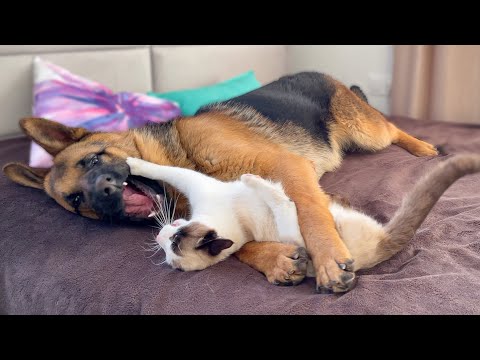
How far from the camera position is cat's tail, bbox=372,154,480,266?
1.44 m

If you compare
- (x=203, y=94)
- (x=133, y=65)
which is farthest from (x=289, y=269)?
(x=133, y=65)

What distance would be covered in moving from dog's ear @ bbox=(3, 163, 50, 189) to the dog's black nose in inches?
18.3

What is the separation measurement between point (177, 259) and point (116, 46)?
219cm

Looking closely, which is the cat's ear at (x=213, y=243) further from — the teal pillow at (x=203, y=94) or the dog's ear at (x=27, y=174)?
the teal pillow at (x=203, y=94)

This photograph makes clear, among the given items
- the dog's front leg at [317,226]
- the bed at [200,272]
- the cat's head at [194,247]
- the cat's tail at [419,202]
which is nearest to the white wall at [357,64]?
the bed at [200,272]

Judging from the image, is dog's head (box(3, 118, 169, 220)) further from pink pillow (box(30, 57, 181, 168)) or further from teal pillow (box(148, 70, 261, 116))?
teal pillow (box(148, 70, 261, 116))

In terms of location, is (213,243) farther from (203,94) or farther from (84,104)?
(203,94)

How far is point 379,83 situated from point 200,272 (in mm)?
3146

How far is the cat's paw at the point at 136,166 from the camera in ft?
6.35

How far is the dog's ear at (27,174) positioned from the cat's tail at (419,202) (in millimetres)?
1484

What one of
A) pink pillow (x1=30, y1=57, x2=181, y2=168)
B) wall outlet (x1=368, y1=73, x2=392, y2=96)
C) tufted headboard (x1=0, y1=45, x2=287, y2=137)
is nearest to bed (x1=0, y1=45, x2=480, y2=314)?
pink pillow (x1=30, y1=57, x2=181, y2=168)
